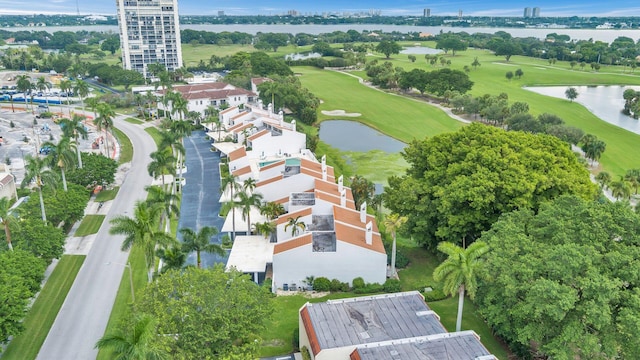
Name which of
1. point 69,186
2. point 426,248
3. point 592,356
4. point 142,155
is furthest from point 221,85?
point 592,356

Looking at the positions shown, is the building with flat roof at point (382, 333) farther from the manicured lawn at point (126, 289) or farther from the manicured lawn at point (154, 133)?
the manicured lawn at point (154, 133)

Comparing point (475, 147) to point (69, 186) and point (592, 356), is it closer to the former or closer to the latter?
point (592, 356)

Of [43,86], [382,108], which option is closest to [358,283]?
[382,108]

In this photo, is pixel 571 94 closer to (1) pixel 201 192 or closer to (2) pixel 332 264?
(1) pixel 201 192

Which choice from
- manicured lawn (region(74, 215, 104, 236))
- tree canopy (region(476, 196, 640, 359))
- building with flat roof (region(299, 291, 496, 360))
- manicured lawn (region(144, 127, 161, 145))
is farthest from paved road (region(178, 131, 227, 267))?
tree canopy (region(476, 196, 640, 359))

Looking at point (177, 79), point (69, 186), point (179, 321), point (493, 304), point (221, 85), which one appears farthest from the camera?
point (177, 79)

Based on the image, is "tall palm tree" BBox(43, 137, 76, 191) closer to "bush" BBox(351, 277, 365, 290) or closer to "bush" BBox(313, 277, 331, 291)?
"bush" BBox(313, 277, 331, 291)

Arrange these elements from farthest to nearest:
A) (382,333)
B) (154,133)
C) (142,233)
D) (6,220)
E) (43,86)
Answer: (43,86) → (154,133) → (6,220) → (142,233) → (382,333)
